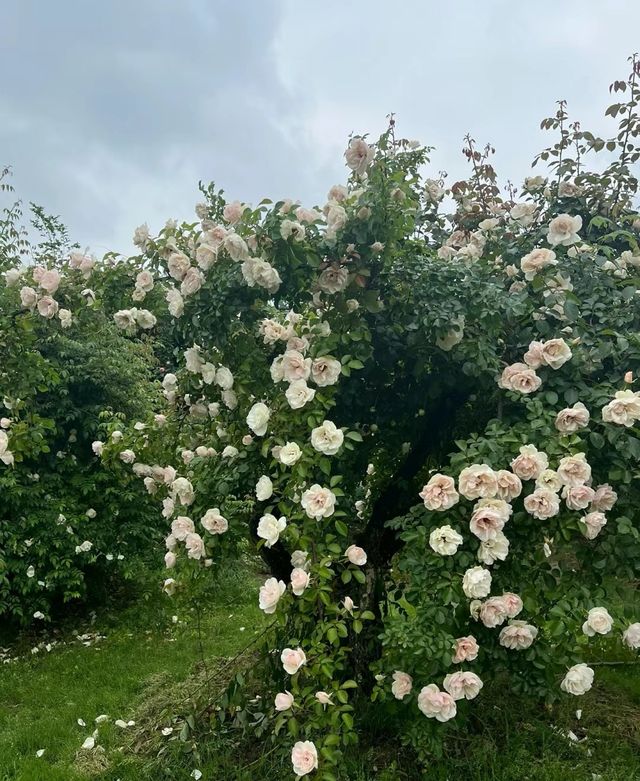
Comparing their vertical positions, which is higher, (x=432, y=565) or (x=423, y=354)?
(x=423, y=354)

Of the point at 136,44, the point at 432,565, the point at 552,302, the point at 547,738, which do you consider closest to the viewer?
the point at 432,565

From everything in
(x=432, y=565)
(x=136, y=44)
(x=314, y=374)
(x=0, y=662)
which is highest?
(x=136, y=44)

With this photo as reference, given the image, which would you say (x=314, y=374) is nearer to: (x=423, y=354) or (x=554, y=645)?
(x=423, y=354)

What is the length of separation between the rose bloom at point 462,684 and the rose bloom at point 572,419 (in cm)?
75

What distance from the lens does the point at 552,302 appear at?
2.10m

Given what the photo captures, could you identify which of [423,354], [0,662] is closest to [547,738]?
[423,354]

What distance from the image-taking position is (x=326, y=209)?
2104 millimetres

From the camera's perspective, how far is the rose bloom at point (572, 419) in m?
1.76

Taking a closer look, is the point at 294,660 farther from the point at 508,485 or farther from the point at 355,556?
the point at 508,485

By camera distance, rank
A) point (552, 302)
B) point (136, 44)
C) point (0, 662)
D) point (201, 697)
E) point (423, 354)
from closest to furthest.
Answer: point (552, 302) < point (423, 354) < point (201, 697) < point (136, 44) < point (0, 662)

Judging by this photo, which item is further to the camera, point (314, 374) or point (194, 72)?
point (194, 72)

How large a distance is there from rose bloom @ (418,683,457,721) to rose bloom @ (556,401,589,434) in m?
0.83

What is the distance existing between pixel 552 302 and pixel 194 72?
11.9 feet

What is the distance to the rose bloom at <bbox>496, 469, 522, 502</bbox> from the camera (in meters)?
1.64
